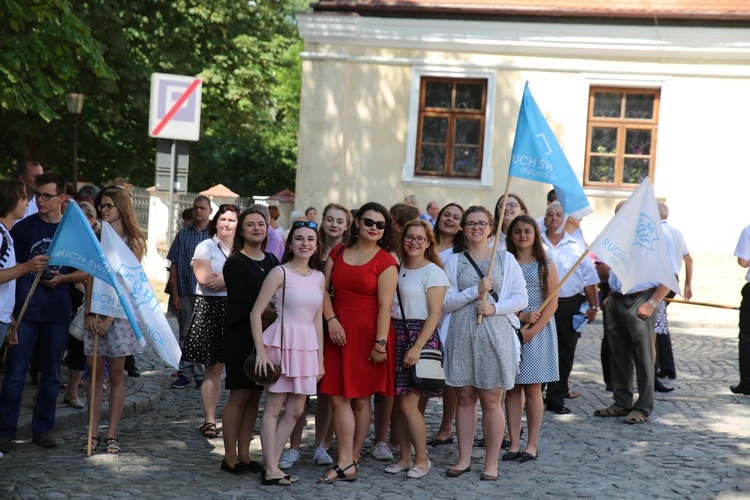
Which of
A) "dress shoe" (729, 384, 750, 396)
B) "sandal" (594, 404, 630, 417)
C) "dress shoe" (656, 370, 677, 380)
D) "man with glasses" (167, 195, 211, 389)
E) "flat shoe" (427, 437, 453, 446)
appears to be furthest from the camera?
"dress shoe" (656, 370, 677, 380)

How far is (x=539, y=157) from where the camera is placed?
8.29 metres

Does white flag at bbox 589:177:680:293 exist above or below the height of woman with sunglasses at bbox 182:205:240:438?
above

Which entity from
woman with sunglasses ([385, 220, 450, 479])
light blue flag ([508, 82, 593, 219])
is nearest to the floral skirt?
woman with sunglasses ([385, 220, 450, 479])

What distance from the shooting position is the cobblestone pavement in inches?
272

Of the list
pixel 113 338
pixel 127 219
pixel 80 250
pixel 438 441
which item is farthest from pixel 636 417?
pixel 80 250

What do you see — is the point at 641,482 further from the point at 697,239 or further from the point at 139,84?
the point at 139,84

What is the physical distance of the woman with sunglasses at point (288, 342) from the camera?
705 cm

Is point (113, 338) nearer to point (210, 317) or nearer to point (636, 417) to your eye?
point (210, 317)

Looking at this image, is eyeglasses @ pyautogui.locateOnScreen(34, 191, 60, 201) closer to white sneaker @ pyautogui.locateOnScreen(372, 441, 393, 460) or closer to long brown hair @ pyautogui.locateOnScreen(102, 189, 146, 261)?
long brown hair @ pyautogui.locateOnScreen(102, 189, 146, 261)

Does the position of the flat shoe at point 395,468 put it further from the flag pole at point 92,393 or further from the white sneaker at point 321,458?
the flag pole at point 92,393

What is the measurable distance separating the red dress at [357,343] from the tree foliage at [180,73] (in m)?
17.3

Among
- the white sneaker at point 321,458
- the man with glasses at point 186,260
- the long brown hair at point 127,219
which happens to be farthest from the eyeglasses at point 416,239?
the man with glasses at point 186,260

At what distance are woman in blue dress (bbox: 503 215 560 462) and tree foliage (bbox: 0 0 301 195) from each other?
1684 centimetres

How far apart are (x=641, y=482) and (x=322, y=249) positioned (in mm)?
2853
